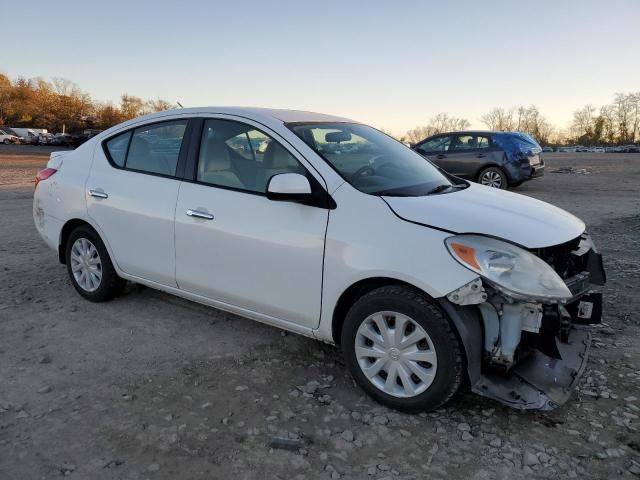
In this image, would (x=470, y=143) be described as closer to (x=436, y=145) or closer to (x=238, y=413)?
(x=436, y=145)

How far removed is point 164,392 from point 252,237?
1.08 meters

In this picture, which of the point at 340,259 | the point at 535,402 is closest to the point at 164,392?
the point at 340,259

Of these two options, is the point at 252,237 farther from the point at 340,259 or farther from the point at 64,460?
the point at 64,460

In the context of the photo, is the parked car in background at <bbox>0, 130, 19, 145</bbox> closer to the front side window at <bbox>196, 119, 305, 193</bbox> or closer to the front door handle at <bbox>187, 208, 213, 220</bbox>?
the front side window at <bbox>196, 119, 305, 193</bbox>

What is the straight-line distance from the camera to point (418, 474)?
2.52 m

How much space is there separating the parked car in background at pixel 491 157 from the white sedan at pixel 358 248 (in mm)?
10021

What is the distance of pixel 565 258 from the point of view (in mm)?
3139

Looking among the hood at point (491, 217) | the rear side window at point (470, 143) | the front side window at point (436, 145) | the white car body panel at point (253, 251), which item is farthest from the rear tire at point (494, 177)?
the white car body panel at point (253, 251)

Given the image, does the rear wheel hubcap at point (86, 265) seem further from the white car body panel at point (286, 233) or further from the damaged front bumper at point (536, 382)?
the damaged front bumper at point (536, 382)

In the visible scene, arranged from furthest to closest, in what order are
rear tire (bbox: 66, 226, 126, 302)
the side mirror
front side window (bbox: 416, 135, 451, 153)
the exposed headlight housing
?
front side window (bbox: 416, 135, 451, 153)
rear tire (bbox: 66, 226, 126, 302)
the side mirror
the exposed headlight housing

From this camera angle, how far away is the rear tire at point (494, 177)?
13.5 m

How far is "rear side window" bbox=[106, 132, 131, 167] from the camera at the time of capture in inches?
173

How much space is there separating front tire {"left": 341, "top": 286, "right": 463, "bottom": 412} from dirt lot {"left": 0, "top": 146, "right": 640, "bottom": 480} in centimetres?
14

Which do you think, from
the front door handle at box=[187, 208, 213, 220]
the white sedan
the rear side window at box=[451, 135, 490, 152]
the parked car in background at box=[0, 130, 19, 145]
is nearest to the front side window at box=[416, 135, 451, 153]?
the rear side window at box=[451, 135, 490, 152]
